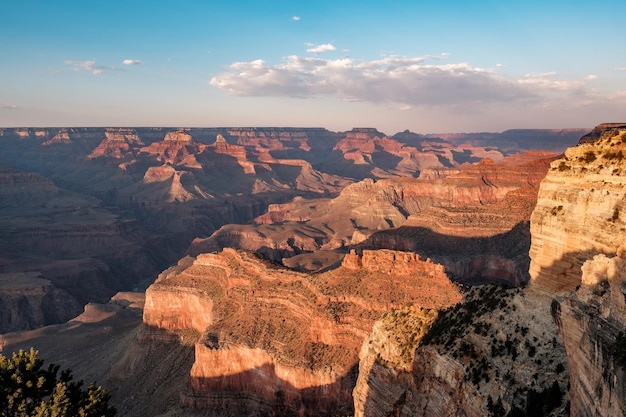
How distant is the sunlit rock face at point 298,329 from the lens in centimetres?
4731

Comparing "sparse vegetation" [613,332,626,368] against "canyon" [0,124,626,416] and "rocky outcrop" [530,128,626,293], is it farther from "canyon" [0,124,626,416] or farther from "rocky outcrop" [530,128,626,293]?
"rocky outcrop" [530,128,626,293]

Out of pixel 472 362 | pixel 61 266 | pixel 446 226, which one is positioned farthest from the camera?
pixel 61 266

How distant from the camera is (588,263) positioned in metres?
17.0

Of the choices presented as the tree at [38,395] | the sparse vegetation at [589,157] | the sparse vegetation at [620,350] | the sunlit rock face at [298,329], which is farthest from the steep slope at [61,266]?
the sparse vegetation at [620,350]

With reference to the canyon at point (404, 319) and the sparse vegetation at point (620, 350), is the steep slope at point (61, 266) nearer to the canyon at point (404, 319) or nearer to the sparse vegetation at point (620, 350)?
the canyon at point (404, 319)

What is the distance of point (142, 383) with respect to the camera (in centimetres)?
6206

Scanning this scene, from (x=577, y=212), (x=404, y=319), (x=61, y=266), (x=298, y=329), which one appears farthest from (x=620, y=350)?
(x=61, y=266)

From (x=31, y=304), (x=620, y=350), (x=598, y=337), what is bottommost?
(x=31, y=304)

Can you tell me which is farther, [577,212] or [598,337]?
[577,212]

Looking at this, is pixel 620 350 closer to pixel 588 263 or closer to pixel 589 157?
pixel 588 263

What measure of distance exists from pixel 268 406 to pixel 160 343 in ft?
78.7

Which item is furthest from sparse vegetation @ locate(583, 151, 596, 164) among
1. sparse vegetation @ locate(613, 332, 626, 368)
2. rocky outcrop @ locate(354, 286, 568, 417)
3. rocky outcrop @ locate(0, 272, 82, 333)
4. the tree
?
rocky outcrop @ locate(0, 272, 82, 333)

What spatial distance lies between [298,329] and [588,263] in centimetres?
3840

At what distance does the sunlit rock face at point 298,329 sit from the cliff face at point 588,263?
2843 centimetres
